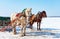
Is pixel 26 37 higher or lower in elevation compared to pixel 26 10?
lower

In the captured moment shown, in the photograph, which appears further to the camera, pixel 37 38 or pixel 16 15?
pixel 16 15

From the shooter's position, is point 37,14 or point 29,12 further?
point 37,14

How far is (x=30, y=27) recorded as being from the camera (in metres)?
8.41

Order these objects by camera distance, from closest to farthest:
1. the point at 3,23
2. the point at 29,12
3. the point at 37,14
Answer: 1. the point at 29,12
2. the point at 37,14
3. the point at 3,23

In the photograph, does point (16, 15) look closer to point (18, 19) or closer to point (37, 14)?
point (18, 19)

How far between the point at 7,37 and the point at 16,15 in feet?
2.55

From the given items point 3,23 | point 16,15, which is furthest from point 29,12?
point 3,23

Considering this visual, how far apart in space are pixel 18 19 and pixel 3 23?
2.12 m

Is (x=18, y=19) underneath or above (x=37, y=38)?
above

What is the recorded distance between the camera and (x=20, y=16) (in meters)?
6.10

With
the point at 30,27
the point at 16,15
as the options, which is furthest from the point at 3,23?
the point at 16,15

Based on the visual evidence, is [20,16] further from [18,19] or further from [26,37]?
[26,37]

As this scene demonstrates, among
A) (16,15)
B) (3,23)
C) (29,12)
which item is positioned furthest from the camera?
(3,23)

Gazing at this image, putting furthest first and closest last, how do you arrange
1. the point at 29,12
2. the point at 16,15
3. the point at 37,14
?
the point at 37,14 < the point at 16,15 < the point at 29,12
